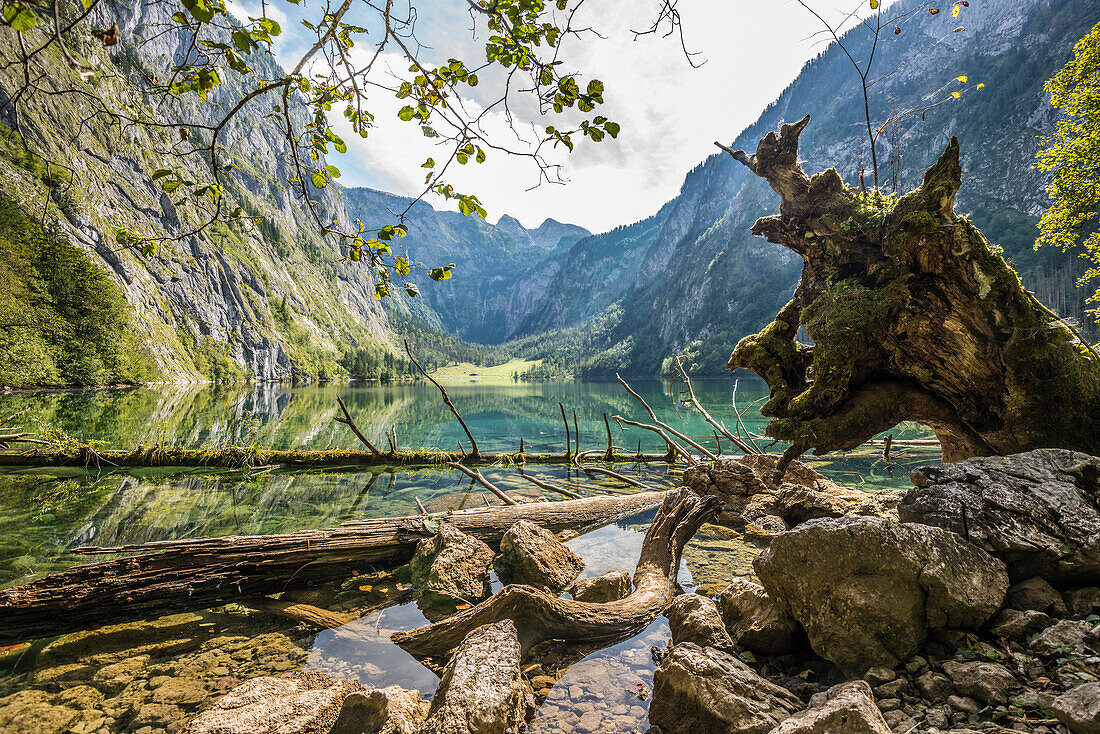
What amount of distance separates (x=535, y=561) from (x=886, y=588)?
4.33 m

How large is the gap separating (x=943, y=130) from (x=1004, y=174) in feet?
107

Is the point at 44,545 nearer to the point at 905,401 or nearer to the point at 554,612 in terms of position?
the point at 554,612

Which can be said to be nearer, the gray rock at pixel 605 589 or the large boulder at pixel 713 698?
the large boulder at pixel 713 698

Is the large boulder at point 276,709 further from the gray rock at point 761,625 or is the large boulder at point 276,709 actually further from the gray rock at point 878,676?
the gray rock at point 878,676

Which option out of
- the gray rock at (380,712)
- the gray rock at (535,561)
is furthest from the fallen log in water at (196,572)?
the gray rock at (380,712)

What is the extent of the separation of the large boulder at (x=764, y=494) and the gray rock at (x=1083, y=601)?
16.3 ft

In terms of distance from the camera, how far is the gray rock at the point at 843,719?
9.68 feet

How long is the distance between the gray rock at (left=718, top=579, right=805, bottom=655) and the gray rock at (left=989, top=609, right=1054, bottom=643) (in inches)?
59.2

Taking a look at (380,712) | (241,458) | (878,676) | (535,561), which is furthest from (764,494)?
(241,458)

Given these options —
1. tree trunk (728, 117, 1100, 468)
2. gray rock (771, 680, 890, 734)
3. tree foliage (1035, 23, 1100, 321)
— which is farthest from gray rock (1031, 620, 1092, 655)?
tree foliage (1035, 23, 1100, 321)

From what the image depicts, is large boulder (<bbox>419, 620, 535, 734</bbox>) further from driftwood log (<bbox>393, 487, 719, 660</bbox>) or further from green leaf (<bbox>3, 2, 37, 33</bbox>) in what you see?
green leaf (<bbox>3, 2, 37, 33</bbox>)

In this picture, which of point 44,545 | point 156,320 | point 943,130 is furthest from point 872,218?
point 943,130

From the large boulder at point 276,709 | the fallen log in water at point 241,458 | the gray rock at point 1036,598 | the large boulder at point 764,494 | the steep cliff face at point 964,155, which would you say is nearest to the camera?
the gray rock at point 1036,598

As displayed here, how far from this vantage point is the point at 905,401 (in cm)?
736
